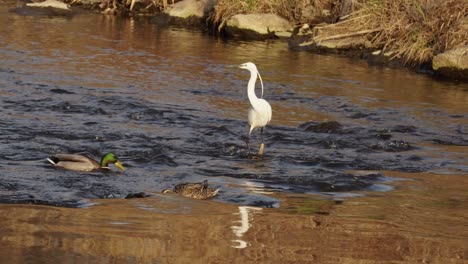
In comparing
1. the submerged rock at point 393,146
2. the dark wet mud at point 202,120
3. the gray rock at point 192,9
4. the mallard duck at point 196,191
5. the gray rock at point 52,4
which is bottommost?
the dark wet mud at point 202,120

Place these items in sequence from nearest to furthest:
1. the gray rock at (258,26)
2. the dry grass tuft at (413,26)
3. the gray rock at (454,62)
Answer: the gray rock at (454,62), the dry grass tuft at (413,26), the gray rock at (258,26)

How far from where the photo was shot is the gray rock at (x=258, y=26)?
84.6 ft

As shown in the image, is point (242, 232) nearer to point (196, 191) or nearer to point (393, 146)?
point (196, 191)

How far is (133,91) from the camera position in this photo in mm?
17312

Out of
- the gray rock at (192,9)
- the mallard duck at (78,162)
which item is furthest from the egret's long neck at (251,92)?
the gray rock at (192,9)

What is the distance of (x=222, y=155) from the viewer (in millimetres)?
12836

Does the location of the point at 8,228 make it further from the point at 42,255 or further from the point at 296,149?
the point at 296,149

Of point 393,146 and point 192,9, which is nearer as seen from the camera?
point 393,146

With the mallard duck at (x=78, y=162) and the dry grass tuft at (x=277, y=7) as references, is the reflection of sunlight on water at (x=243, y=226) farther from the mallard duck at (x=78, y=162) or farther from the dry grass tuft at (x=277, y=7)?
the dry grass tuft at (x=277, y=7)

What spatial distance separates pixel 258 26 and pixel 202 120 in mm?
11055

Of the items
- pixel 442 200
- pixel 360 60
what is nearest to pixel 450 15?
pixel 360 60

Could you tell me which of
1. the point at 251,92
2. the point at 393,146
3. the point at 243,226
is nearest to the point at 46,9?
the point at 251,92

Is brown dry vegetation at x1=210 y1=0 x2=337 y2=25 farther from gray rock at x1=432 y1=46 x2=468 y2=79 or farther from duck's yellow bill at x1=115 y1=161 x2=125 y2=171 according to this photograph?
duck's yellow bill at x1=115 y1=161 x2=125 y2=171

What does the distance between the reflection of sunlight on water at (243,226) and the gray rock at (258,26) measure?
54.3ft
